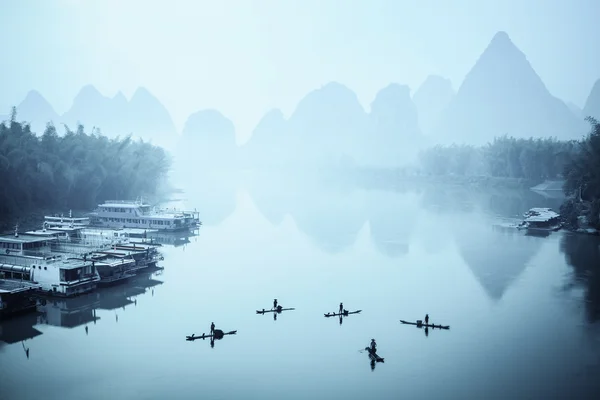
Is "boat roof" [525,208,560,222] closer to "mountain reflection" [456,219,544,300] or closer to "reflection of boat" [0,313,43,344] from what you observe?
"mountain reflection" [456,219,544,300]

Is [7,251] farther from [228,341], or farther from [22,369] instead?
[228,341]

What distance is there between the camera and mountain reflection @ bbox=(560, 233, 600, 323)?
1981 centimetres

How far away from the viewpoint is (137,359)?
14.8 meters

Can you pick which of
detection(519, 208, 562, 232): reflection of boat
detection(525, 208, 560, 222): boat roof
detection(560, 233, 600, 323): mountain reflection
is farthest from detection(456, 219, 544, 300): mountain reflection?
detection(525, 208, 560, 222): boat roof

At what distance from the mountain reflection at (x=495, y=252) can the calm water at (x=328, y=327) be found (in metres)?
0.15

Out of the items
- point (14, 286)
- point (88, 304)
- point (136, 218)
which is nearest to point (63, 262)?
point (14, 286)

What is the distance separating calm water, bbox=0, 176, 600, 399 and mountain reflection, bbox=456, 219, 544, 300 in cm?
15

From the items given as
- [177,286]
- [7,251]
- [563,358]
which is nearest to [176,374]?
[177,286]

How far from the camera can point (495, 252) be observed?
29891 mm

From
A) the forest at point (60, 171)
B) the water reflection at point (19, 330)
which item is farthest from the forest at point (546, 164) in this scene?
the forest at point (60, 171)

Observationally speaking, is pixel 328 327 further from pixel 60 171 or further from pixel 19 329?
pixel 60 171

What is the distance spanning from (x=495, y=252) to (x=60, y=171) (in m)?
31.9

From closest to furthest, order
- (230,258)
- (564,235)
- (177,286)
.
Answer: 1. (177,286)
2. (230,258)
3. (564,235)

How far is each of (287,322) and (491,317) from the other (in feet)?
24.9
